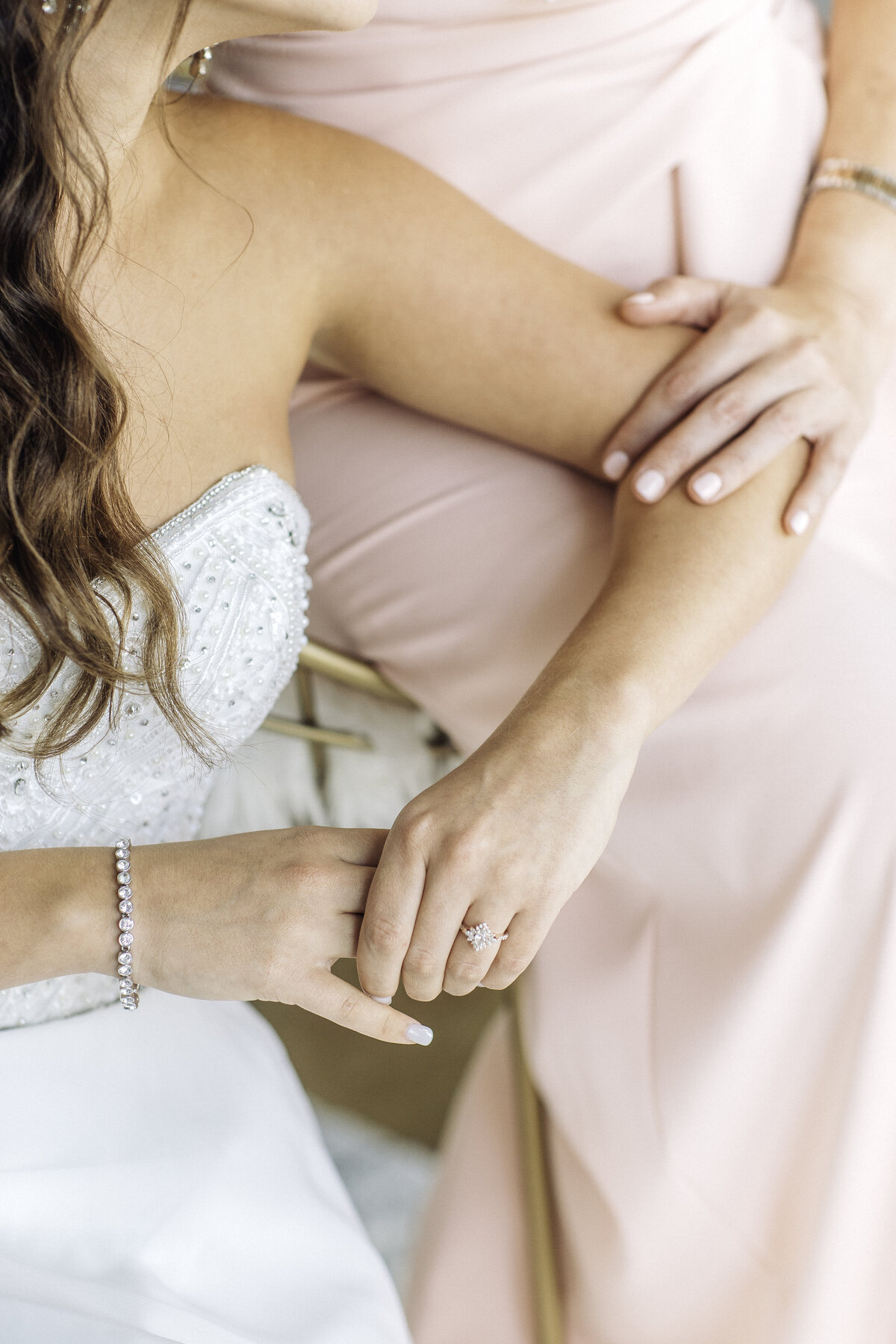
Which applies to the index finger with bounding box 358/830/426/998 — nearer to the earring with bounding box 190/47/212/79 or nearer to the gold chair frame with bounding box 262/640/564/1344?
the gold chair frame with bounding box 262/640/564/1344

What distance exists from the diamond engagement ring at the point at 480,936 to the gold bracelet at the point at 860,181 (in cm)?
82

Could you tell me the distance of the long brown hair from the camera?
0.68 metres

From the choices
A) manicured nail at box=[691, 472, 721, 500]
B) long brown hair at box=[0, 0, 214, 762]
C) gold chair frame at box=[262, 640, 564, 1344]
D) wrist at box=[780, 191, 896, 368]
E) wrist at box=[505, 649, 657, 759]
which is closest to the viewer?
long brown hair at box=[0, 0, 214, 762]

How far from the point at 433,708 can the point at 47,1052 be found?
1.57ft

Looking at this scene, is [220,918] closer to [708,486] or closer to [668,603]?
[668,603]

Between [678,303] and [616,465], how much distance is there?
16cm

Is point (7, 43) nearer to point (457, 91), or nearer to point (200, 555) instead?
point (200, 555)

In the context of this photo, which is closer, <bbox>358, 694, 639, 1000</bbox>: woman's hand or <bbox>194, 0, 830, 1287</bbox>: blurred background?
<bbox>358, 694, 639, 1000</bbox>: woman's hand

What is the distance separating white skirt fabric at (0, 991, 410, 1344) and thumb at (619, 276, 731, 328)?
702 mm

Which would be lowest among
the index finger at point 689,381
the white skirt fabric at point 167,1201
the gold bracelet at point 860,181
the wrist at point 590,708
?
the white skirt fabric at point 167,1201

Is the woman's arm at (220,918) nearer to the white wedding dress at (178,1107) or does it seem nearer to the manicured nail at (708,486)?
the white wedding dress at (178,1107)

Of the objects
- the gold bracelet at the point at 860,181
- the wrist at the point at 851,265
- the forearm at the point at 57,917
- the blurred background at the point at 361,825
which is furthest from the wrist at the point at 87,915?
the gold bracelet at the point at 860,181

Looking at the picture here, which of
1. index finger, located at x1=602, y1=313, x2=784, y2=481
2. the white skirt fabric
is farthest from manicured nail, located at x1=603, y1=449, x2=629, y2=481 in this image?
the white skirt fabric

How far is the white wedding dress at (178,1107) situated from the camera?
776 mm
